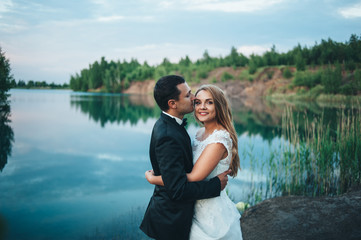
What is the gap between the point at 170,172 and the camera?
1.83m

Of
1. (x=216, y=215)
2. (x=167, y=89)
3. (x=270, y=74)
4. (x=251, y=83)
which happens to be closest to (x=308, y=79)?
Answer: (x=270, y=74)

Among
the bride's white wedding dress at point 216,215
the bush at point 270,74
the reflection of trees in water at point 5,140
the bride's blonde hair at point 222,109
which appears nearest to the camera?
the bride's white wedding dress at point 216,215

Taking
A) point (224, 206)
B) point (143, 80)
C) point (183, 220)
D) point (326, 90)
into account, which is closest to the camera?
point (183, 220)

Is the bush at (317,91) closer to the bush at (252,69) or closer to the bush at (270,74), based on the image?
the bush at (270,74)

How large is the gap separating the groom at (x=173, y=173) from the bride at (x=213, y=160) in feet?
0.23

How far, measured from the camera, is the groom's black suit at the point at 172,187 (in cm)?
185

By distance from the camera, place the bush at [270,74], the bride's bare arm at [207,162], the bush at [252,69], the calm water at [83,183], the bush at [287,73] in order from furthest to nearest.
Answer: the bush at [252,69], the bush at [270,74], the bush at [287,73], the calm water at [83,183], the bride's bare arm at [207,162]

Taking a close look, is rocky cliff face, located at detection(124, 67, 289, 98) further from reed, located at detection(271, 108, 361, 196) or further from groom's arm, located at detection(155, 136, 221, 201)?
groom's arm, located at detection(155, 136, 221, 201)

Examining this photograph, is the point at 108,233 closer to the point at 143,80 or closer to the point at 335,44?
the point at 335,44

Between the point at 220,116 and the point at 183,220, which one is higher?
the point at 220,116

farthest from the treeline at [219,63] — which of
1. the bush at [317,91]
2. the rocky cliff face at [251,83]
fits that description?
the bush at [317,91]

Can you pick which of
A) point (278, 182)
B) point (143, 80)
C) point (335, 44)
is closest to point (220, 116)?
point (278, 182)

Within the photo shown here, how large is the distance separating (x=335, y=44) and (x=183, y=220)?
2169 inches

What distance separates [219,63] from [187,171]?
6903 centimetres
